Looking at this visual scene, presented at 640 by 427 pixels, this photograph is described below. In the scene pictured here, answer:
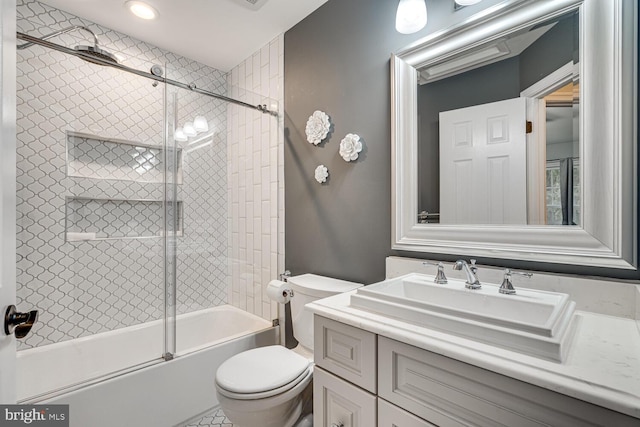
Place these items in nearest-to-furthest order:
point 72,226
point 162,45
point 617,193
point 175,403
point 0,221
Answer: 1. point 0,221
2. point 617,193
3. point 175,403
4. point 72,226
5. point 162,45

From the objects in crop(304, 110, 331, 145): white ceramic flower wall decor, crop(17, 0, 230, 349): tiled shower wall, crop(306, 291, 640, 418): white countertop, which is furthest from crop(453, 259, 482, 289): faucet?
crop(17, 0, 230, 349): tiled shower wall

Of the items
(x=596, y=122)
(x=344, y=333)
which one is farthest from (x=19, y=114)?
(x=596, y=122)

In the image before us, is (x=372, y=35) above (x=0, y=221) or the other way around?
above

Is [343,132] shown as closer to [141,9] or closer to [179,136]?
[179,136]

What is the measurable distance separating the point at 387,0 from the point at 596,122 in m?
1.11

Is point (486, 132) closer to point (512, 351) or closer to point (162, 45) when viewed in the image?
point (512, 351)

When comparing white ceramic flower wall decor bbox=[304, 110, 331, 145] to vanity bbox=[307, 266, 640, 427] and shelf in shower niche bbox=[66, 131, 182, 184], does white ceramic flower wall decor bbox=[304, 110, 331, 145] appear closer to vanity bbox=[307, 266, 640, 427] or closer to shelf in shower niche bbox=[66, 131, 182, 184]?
shelf in shower niche bbox=[66, 131, 182, 184]

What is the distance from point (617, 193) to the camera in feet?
2.89

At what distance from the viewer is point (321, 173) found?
181 centimetres

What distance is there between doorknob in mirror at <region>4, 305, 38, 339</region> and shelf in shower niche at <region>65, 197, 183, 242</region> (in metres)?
1.43

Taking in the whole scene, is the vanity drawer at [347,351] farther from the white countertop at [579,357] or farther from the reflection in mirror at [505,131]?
the reflection in mirror at [505,131]

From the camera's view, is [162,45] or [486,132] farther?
[162,45]

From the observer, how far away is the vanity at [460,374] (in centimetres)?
57

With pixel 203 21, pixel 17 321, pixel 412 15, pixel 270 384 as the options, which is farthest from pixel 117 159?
pixel 412 15
